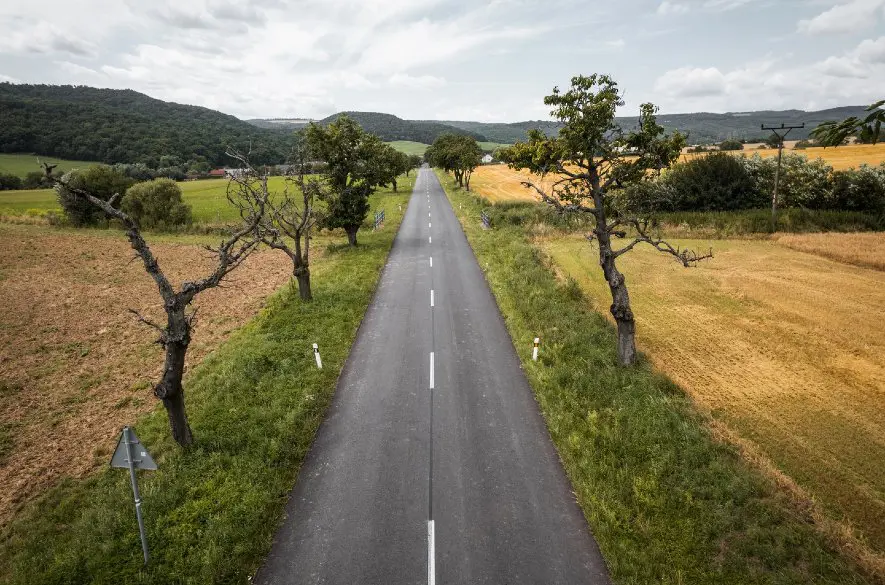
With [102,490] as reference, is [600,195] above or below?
above

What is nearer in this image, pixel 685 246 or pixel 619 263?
pixel 619 263

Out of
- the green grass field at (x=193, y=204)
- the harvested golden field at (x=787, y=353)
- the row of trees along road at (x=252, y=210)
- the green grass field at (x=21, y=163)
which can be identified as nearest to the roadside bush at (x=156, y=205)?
the row of trees along road at (x=252, y=210)

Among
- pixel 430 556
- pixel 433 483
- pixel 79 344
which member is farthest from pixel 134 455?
pixel 79 344

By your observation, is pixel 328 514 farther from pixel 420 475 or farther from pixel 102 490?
pixel 102 490

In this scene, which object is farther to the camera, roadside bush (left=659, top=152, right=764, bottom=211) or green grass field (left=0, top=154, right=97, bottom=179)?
green grass field (left=0, top=154, right=97, bottom=179)

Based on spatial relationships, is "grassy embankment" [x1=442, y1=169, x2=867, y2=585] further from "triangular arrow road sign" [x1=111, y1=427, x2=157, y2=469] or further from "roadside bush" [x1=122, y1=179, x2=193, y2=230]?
"roadside bush" [x1=122, y1=179, x2=193, y2=230]

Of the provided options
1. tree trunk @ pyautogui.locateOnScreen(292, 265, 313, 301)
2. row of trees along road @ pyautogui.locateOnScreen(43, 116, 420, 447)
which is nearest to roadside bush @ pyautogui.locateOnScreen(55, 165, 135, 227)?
row of trees along road @ pyautogui.locateOnScreen(43, 116, 420, 447)

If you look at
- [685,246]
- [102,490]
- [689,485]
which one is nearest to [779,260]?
[685,246]
